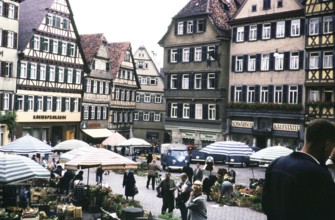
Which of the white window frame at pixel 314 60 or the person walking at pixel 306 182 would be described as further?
the white window frame at pixel 314 60

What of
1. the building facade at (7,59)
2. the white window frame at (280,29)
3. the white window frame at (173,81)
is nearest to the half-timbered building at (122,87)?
the white window frame at (173,81)

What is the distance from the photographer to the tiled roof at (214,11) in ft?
147

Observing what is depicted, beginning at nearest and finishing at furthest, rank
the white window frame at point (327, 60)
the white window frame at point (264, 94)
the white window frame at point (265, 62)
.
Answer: the white window frame at point (327, 60) < the white window frame at point (265, 62) < the white window frame at point (264, 94)

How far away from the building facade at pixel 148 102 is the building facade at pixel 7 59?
80.9 feet

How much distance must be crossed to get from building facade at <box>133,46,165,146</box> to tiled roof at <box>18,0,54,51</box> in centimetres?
2075

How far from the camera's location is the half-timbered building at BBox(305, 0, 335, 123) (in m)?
35.5

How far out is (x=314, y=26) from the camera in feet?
121

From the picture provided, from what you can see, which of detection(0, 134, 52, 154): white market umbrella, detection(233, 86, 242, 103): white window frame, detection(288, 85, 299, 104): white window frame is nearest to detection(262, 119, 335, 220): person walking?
detection(0, 134, 52, 154): white market umbrella

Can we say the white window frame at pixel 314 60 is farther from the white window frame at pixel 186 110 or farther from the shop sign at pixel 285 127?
the white window frame at pixel 186 110

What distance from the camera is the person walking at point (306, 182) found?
9.99 ft

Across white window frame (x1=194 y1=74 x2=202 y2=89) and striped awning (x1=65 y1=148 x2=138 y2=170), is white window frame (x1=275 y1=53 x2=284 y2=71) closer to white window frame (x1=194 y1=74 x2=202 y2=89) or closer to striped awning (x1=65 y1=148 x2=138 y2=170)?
white window frame (x1=194 y1=74 x2=202 y2=89)

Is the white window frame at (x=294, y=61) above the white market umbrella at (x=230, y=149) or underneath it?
above

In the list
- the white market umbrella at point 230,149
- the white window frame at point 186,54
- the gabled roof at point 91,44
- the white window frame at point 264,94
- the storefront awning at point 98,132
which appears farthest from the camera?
the gabled roof at point 91,44

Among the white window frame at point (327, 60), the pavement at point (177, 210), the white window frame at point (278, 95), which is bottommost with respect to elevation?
the pavement at point (177, 210)
